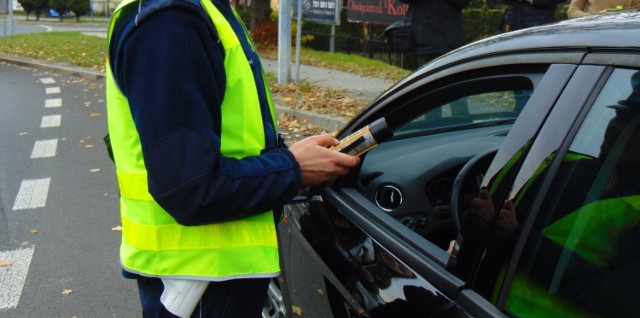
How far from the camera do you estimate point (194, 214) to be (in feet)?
4.91

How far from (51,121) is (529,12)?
5964 mm

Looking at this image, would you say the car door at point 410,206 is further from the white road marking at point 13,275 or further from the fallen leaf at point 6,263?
the fallen leaf at point 6,263

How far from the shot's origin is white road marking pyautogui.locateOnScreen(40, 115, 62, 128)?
8352 mm

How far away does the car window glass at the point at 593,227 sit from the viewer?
1318 mm

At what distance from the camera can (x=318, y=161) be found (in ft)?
5.48

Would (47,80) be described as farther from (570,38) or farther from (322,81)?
(570,38)

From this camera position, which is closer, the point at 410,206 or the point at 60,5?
the point at 410,206

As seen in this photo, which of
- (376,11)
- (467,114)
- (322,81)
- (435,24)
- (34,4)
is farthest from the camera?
(34,4)

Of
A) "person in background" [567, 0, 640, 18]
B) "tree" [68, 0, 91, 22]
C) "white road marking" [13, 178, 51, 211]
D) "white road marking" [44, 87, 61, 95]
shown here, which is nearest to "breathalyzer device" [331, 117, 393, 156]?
"white road marking" [13, 178, 51, 211]

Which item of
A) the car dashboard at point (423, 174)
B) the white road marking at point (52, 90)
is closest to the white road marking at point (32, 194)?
the car dashboard at point (423, 174)

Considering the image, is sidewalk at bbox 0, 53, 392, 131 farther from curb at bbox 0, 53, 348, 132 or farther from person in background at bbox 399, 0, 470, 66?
person in background at bbox 399, 0, 470, 66

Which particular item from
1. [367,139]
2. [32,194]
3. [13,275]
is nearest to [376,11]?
[32,194]

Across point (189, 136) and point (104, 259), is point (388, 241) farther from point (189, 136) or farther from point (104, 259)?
point (104, 259)

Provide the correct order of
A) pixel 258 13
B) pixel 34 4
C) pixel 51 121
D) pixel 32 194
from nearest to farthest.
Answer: pixel 32 194
pixel 51 121
pixel 258 13
pixel 34 4
